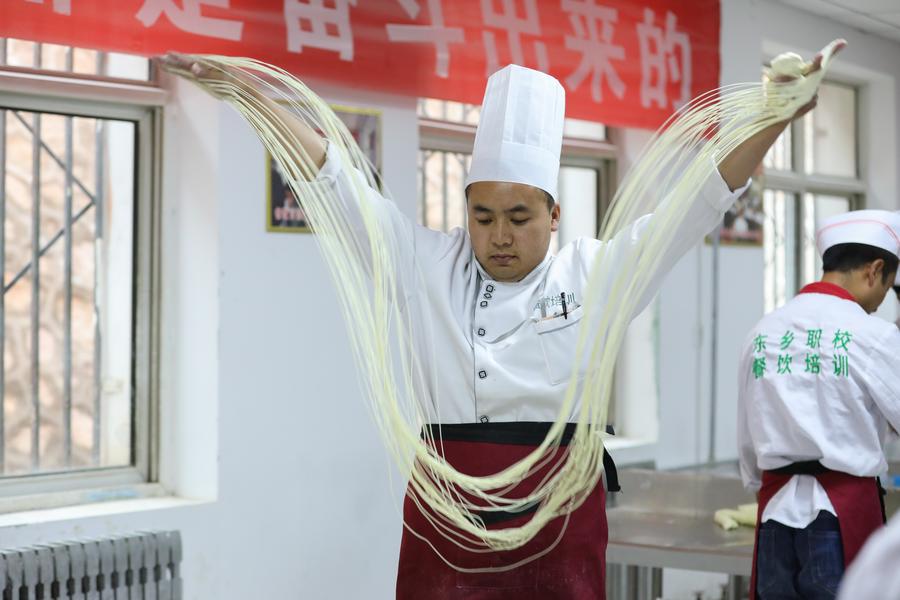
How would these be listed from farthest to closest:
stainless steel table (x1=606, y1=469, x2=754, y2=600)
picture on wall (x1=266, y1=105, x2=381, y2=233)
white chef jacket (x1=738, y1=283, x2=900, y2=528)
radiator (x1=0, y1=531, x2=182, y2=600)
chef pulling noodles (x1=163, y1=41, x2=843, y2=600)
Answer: picture on wall (x1=266, y1=105, x2=381, y2=233), stainless steel table (x1=606, y1=469, x2=754, y2=600), radiator (x1=0, y1=531, x2=182, y2=600), white chef jacket (x1=738, y1=283, x2=900, y2=528), chef pulling noodles (x1=163, y1=41, x2=843, y2=600)

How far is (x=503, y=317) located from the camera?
171 centimetres

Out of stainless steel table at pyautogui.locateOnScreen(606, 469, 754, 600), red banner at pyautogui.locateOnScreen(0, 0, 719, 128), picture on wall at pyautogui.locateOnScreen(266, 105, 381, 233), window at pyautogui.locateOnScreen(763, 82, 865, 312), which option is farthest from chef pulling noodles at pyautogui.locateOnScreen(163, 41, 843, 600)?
window at pyautogui.locateOnScreen(763, 82, 865, 312)

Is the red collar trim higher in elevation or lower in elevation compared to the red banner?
lower

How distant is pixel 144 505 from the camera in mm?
2977

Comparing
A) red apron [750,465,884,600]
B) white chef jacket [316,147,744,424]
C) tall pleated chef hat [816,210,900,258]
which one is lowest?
red apron [750,465,884,600]

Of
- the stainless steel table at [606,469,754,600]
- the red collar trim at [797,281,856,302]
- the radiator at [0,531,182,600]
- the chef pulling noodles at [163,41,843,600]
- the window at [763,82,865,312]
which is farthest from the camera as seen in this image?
the window at [763,82,865,312]

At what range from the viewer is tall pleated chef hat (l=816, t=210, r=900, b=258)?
2.47 metres

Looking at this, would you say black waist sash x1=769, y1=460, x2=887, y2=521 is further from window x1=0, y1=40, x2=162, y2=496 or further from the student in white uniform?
window x1=0, y1=40, x2=162, y2=496

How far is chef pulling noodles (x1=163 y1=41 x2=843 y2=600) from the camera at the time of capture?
162cm

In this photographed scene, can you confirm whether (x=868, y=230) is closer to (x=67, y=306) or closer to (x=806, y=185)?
(x=67, y=306)

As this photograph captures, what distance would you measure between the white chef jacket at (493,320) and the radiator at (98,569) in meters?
1.33

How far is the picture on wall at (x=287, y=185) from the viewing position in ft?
10.3

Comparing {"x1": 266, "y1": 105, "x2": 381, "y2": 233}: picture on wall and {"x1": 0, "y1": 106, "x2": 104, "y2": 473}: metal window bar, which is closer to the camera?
{"x1": 0, "y1": 106, "x2": 104, "y2": 473}: metal window bar

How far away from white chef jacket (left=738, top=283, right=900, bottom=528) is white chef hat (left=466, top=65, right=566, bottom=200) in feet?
3.06
